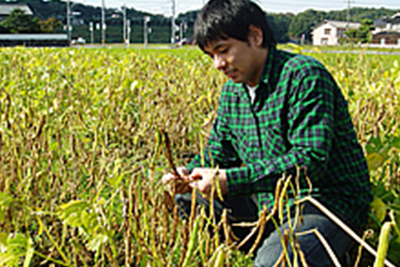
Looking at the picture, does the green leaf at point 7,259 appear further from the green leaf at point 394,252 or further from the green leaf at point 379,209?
the green leaf at point 394,252

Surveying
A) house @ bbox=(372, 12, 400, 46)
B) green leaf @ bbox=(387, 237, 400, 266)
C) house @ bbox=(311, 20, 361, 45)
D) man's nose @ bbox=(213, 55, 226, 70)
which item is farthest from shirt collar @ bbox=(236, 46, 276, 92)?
house @ bbox=(372, 12, 400, 46)

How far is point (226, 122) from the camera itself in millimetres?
1728

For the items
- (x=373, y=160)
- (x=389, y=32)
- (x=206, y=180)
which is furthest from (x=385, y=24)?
(x=206, y=180)

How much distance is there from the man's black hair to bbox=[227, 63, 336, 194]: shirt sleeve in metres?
0.20

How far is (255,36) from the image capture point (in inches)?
57.8

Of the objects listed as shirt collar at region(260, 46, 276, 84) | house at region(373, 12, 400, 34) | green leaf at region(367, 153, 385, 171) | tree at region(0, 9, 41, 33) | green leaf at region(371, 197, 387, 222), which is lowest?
green leaf at region(371, 197, 387, 222)

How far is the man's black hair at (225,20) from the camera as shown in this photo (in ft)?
4.62

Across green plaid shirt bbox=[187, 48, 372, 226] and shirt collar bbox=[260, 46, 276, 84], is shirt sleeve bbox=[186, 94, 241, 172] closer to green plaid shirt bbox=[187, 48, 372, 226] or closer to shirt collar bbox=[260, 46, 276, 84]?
green plaid shirt bbox=[187, 48, 372, 226]

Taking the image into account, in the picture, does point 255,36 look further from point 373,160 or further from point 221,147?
point 373,160

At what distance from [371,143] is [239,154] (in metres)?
0.51

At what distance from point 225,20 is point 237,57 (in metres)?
0.11

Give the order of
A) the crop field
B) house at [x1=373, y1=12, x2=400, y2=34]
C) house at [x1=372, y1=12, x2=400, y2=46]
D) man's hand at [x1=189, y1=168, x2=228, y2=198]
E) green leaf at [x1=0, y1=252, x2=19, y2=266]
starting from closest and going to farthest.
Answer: green leaf at [x1=0, y1=252, x2=19, y2=266]
the crop field
man's hand at [x1=189, y1=168, x2=228, y2=198]
house at [x1=372, y1=12, x2=400, y2=46]
house at [x1=373, y1=12, x2=400, y2=34]

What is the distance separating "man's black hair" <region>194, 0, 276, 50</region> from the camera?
1.41 metres

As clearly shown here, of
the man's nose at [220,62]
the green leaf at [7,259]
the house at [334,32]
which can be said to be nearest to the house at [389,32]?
the house at [334,32]
